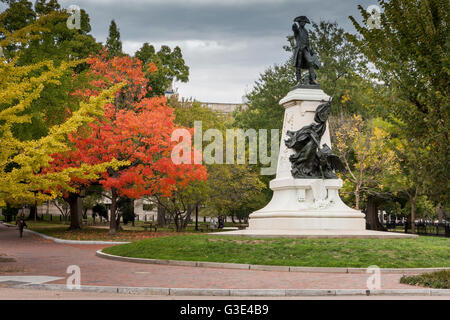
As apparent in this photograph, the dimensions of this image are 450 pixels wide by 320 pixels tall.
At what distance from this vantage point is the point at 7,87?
13945mm

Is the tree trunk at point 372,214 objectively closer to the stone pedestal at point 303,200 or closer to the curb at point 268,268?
the stone pedestal at point 303,200

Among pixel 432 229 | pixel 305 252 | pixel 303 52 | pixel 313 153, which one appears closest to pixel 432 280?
pixel 305 252

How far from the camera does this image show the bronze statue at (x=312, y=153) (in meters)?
21.9

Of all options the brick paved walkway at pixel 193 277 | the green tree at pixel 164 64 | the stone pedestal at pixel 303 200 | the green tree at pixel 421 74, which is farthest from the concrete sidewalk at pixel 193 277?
the green tree at pixel 164 64

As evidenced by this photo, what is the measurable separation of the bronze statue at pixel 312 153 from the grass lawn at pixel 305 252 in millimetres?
4625

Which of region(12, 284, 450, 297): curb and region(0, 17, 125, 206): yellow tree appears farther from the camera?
region(0, 17, 125, 206): yellow tree

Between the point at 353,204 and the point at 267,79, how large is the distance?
1521cm

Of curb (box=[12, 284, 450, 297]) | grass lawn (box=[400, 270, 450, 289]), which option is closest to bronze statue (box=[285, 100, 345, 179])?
grass lawn (box=[400, 270, 450, 289])

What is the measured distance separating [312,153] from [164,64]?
909 inches

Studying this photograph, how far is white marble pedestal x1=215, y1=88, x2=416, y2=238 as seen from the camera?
20.5 m

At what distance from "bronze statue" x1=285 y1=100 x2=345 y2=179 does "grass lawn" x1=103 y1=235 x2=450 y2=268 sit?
15.2ft

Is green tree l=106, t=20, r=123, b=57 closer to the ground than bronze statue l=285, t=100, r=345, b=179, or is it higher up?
higher up

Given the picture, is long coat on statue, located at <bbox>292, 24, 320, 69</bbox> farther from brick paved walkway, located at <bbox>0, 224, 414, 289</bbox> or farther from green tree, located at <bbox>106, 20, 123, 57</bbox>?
green tree, located at <bbox>106, 20, 123, 57</bbox>
